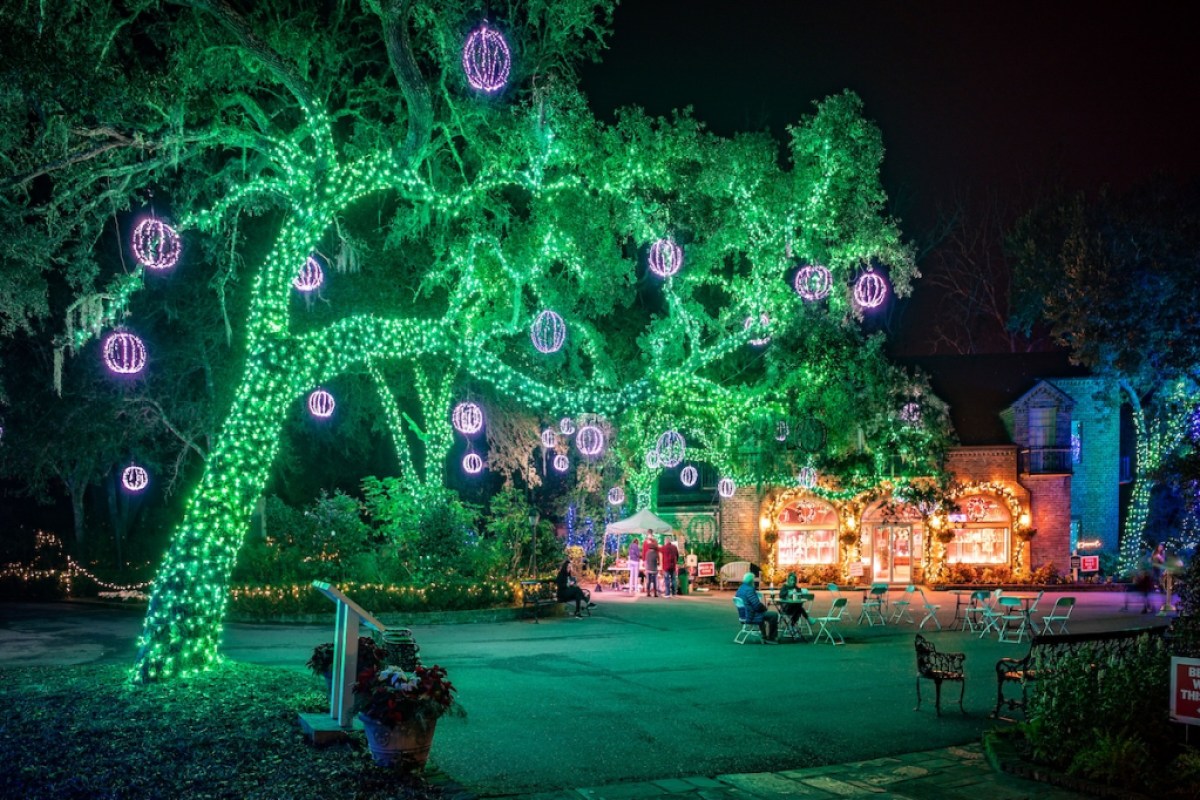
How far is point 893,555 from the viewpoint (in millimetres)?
34875

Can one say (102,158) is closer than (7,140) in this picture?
No

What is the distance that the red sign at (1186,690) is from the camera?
291 inches

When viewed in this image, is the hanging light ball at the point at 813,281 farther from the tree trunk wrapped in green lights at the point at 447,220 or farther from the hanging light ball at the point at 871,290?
the hanging light ball at the point at 871,290

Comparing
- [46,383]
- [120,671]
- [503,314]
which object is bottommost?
[120,671]

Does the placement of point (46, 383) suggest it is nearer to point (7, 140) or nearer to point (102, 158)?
point (102, 158)

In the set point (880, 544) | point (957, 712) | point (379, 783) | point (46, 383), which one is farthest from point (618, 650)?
point (880, 544)

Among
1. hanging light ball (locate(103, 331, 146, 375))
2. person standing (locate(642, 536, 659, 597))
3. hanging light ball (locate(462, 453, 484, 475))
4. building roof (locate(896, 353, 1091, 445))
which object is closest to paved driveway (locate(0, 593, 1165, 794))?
hanging light ball (locate(103, 331, 146, 375))

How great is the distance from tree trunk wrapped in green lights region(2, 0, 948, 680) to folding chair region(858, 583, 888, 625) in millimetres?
3006

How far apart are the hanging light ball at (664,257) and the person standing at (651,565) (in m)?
11.3

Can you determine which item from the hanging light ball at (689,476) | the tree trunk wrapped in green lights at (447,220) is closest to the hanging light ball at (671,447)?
the tree trunk wrapped in green lights at (447,220)

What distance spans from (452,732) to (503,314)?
559 inches

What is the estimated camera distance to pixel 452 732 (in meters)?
9.41

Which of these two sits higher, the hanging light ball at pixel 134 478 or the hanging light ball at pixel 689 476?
the hanging light ball at pixel 689 476

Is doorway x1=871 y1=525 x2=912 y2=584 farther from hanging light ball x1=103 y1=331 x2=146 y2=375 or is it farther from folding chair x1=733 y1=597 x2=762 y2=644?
hanging light ball x1=103 y1=331 x2=146 y2=375
